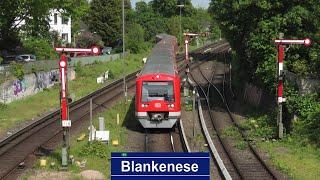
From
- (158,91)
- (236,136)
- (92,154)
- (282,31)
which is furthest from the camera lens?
(282,31)

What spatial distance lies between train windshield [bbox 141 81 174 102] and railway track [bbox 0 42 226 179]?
1.94 m

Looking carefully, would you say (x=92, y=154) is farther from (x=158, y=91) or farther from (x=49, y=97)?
(x=49, y=97)

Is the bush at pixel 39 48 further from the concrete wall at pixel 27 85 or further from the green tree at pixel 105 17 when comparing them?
the green tree at pixel 105 17

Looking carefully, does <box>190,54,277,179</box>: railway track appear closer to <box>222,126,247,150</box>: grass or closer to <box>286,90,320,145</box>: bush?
<box>222,126,247,150</box>: grass

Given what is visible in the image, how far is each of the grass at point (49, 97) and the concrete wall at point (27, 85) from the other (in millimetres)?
468

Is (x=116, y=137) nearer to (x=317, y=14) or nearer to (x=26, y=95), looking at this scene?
(x=317, y=14)

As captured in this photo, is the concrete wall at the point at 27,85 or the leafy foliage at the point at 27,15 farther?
the leafy foliage at the point at 27,15

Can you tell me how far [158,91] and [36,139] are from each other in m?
6.08

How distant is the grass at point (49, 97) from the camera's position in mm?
32616

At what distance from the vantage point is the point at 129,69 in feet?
208

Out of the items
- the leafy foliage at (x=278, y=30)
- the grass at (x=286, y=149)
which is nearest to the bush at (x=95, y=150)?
the grass at (x=286, y=149)

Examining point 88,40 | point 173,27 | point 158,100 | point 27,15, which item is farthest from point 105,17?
point 158,100

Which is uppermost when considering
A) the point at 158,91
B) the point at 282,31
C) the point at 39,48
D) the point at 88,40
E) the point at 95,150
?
the point at 88,40

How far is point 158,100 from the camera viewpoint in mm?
25828
